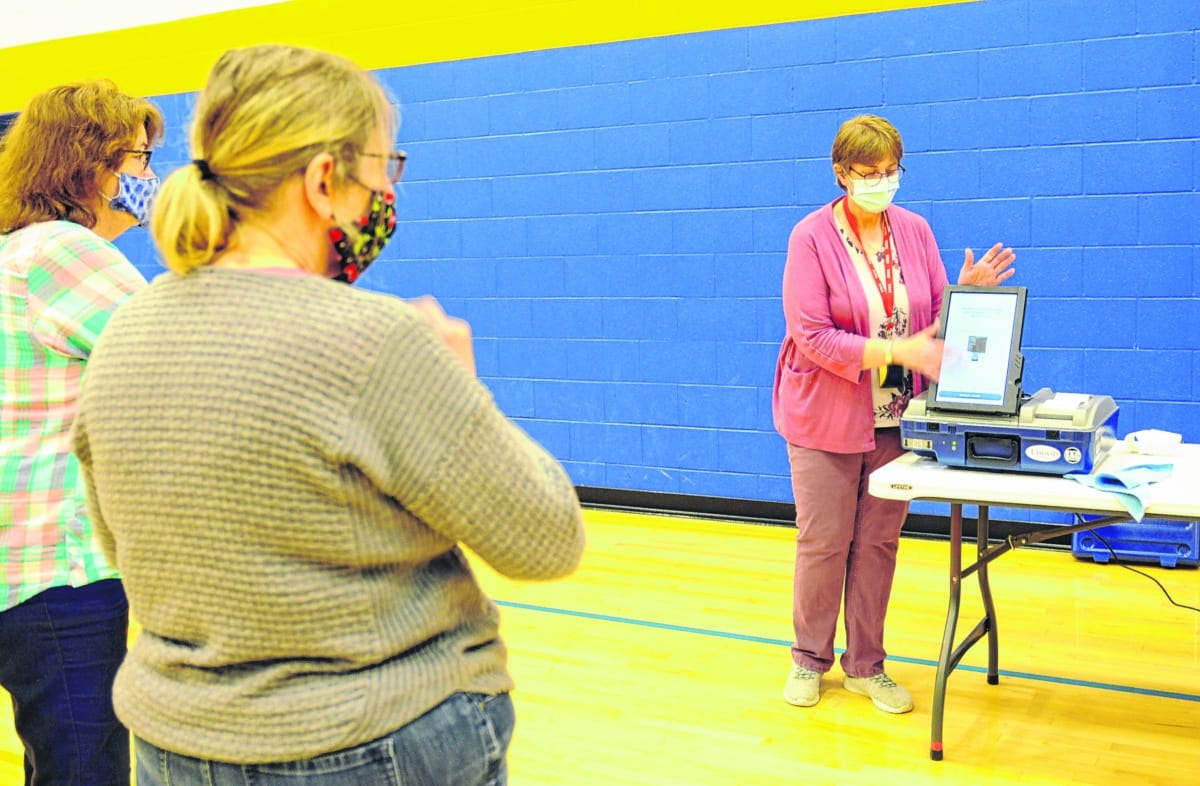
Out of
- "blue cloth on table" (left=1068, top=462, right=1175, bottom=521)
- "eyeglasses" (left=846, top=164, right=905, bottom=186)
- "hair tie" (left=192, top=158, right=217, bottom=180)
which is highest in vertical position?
"eyeglasses" (left=846, top=164, right=905, bottom=186)

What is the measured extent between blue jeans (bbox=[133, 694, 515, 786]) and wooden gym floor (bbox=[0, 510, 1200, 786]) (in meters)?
1.62

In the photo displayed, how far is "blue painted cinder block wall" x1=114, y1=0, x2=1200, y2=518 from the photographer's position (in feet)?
13.2

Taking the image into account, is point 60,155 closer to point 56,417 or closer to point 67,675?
point 56,417

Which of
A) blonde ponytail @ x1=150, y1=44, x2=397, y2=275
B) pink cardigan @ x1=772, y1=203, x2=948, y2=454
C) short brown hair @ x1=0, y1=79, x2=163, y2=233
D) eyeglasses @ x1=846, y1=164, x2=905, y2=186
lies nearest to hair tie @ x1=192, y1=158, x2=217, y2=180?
blonde ponytail @ x1=150, y1=44, x2=397, y2=275

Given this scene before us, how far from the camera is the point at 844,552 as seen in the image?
2986 mm

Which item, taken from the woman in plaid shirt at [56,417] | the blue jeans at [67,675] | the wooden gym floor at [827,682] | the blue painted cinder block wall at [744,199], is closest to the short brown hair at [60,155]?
the woman in plaid shirt at [56,417]

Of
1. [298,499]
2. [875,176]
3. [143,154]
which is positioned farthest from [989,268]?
[298,499]

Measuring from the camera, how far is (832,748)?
2.75m

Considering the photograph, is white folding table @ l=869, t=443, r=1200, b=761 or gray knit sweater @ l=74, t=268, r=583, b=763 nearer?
gray knit sweater @ l=74, t=268, r=583, b=763

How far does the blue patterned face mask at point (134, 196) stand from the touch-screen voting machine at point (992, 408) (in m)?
1.65

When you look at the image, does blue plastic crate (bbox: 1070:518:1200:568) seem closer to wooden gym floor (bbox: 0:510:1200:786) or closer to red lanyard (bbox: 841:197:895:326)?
wooden gym floor (bbox: 0:510:1200:786)

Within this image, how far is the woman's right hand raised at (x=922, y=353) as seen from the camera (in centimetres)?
269

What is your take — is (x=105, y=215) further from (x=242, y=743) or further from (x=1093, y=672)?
(x=1093, y=672)

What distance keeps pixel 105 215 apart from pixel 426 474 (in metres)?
1.03
